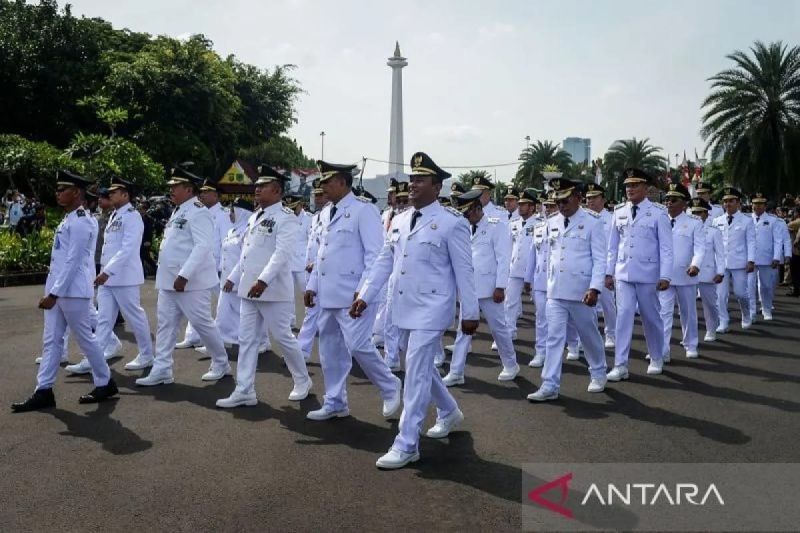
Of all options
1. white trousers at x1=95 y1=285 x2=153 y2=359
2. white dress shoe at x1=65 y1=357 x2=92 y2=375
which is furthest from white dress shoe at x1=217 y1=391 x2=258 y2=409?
white dress shoe at x1=65 y1=357 x2=92 y2=375

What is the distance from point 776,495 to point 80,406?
5580 mm

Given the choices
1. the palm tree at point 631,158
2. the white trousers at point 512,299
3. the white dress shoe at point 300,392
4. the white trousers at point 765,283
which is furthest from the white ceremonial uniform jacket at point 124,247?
the palm tree at point 631,158

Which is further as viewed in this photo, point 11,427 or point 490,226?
point 490,226

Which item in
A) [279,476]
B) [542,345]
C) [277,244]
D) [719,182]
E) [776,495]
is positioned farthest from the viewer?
[719,182]

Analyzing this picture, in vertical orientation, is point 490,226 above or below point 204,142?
below

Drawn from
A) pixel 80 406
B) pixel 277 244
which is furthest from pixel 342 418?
pixel 80 406

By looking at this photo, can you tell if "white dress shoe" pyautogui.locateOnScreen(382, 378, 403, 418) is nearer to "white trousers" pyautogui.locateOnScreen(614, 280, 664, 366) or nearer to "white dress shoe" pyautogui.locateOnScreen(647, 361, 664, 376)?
"white trousers" pyautogui.locateOnScreen(614, 280, 664, 366)

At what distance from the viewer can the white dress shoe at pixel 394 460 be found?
208 inches

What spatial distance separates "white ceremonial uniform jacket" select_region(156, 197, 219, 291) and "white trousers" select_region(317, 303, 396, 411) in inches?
71.4

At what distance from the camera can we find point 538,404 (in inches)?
286

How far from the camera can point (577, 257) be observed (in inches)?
300

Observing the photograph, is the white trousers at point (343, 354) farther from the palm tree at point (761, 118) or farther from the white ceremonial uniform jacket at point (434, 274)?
the palm tree at point (761, 118)

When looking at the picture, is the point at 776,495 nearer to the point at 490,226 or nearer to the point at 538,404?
the point at 538,404

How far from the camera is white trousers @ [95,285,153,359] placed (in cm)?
836
